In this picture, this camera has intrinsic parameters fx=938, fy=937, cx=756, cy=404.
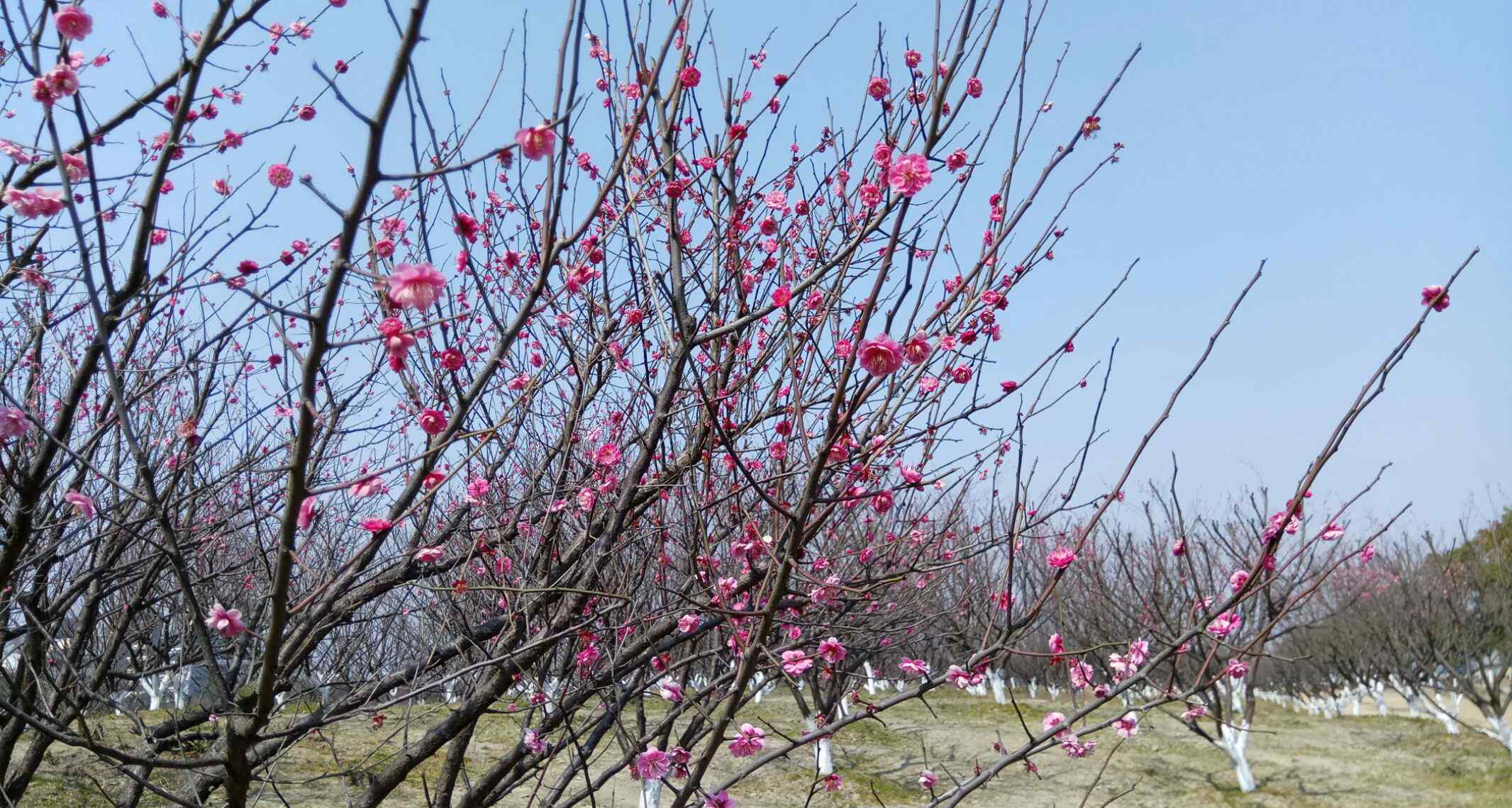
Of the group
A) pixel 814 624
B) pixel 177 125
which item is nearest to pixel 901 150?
pixel 177 125

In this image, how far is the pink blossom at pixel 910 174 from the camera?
177 cm

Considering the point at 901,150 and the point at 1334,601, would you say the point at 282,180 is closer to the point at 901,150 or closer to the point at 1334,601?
the point at 901,150

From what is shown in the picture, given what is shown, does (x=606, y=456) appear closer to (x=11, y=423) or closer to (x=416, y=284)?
(x=11, y=423)

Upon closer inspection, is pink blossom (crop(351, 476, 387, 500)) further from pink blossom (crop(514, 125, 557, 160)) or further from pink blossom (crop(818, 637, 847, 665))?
pink blossom (crop(818, 637, 847, 665))

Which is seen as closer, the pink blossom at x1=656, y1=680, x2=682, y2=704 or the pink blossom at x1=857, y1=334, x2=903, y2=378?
the pink blossom at x1=857, y1=334, x2=903, y2=378

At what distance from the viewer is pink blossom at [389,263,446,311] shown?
4.57ft

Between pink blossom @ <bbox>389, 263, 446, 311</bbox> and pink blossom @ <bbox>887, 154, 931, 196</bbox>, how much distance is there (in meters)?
0.85

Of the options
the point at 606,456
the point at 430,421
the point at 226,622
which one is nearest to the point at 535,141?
the point at 430,421

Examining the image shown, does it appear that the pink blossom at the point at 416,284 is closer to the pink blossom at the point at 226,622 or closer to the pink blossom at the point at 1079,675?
the pink blossom at the point at 226,622

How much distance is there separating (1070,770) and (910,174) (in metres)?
15.2

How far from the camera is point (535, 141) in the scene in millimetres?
1627

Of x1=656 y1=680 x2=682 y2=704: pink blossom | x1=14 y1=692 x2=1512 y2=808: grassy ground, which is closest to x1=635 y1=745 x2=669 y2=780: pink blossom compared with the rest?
x1=656 y1=680 x2=682 y2=704: pink blossom

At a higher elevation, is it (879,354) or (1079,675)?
(879,354)

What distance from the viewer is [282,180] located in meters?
3.44
